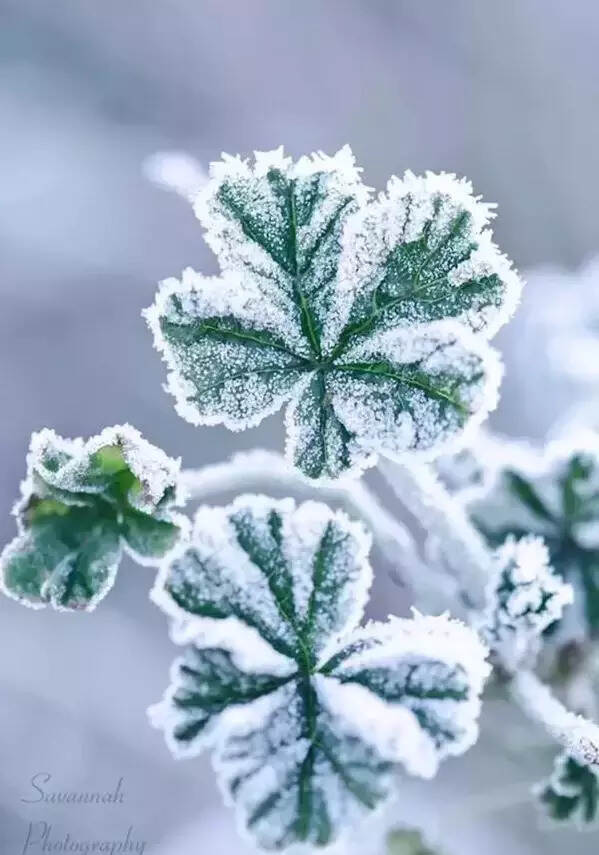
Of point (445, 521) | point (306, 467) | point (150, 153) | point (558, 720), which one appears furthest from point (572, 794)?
point (150, 153)

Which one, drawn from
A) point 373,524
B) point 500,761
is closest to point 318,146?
point 500,761

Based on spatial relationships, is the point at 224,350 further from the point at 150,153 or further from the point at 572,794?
the point at 150,153

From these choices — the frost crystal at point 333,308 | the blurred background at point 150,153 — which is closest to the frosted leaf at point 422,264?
the frost crystal at point 333,308

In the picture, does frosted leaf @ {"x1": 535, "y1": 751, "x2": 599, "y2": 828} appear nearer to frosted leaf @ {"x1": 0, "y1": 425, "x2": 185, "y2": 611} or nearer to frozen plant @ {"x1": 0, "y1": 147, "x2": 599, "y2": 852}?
frozen plant @ {"x1": 0, "y1": 147, "x2": 599, "y2": 852}

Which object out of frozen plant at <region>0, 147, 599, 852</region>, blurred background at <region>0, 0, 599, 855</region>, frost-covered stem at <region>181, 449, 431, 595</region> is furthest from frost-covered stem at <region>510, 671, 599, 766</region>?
blurred background at <region>0, 0, 599, 855</region>

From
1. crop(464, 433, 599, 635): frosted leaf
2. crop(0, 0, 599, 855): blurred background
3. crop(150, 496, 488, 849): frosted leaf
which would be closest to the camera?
crop(150, 496, 488, 849): frosted leaf

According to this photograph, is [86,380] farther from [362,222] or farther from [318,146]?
[362,222]
